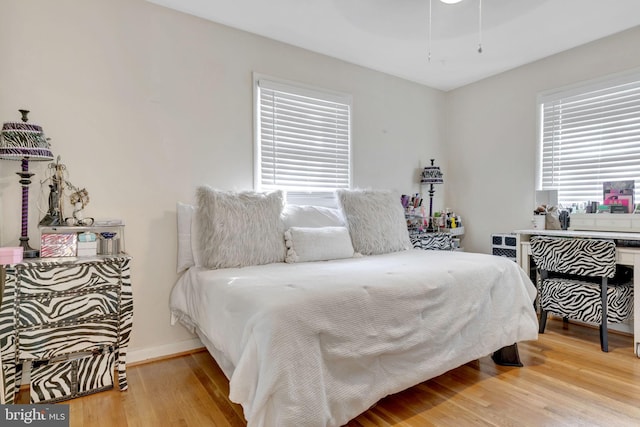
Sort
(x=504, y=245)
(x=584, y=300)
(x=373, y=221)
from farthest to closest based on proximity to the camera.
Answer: (x=504, y=245), (x=373, y=221), (x=584, y=300)

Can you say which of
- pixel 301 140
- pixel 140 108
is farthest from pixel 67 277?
pixel 301 140

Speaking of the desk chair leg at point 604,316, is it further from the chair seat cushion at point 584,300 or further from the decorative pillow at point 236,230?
the decorative pillow at point 236,230

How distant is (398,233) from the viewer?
3.11 metres

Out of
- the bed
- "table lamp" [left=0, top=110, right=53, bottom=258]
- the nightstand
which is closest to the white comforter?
the bed

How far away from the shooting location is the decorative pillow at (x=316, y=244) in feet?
8.40

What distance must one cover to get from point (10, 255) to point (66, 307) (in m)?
0.38

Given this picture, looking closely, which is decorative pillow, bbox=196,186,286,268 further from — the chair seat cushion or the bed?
the chair seat cushion

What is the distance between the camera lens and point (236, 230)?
238 cm

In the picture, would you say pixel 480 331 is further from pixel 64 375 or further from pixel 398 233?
pixel 64 375

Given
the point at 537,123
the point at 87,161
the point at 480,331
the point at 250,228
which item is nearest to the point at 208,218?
the point at 250,228

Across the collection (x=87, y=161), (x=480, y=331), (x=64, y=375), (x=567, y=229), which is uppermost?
(x=87, y=161)

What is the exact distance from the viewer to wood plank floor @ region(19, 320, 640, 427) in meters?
1.73

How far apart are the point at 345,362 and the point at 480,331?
100 centimetres

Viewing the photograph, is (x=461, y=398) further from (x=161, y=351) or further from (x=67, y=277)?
(x=67, y=277)
